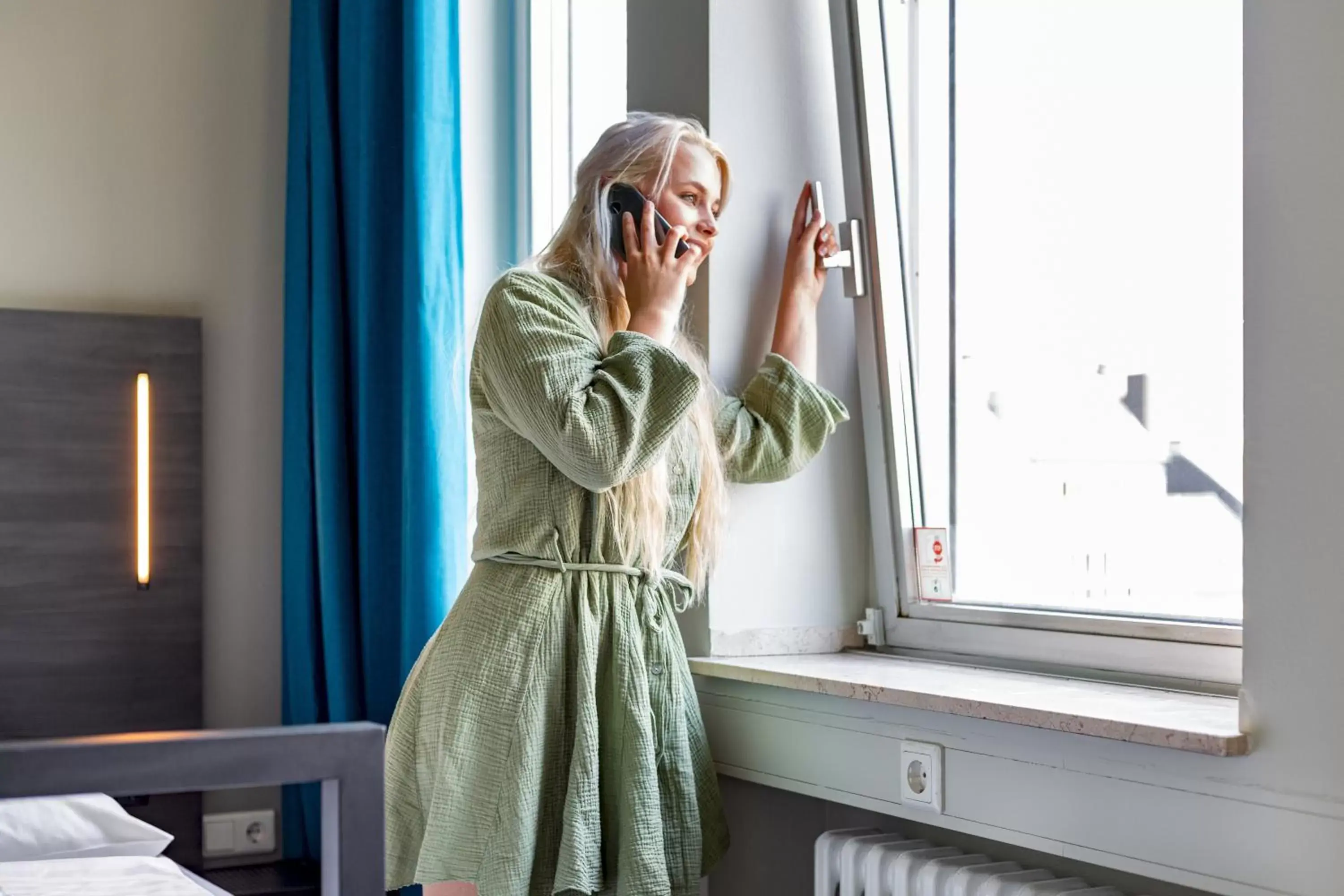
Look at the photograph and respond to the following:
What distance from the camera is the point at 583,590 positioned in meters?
1.72

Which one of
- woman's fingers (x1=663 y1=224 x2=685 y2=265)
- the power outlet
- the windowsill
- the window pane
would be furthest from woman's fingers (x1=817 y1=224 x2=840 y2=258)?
the power outlet

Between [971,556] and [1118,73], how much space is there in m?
0.72

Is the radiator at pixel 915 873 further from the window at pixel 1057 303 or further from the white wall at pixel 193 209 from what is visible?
the white wall at pixel 193 209

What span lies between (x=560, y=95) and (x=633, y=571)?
159 centimetres

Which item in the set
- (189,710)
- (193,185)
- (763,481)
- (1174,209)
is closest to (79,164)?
(193,185)

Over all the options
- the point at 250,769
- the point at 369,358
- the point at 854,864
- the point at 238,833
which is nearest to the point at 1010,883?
the point at 854,864

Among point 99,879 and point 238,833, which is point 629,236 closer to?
point 99,879

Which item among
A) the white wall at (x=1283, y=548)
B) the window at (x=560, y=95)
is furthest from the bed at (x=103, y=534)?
the white wall at (x=1283, y=548)

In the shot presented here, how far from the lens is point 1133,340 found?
67.6 inches

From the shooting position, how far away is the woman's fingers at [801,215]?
2090 mm

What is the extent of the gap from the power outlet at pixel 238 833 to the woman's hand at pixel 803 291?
201cm

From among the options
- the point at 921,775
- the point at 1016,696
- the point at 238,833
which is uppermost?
the point at 1016,696

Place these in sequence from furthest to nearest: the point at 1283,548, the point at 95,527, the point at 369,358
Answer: the point at 95,527
the point at 369,358
the point at 1283,548

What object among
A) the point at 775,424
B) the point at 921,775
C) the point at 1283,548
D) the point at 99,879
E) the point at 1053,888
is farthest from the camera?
the point at 99,879
